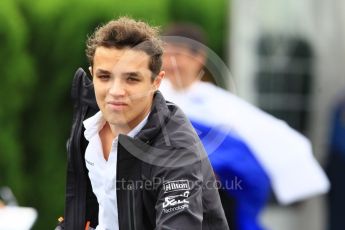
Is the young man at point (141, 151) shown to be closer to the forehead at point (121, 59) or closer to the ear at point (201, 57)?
the forehead at point (121, 59)

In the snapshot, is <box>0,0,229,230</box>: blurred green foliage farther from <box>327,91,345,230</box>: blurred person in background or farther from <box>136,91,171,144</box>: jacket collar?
<box>136,91,171,144</box>: jacket collar

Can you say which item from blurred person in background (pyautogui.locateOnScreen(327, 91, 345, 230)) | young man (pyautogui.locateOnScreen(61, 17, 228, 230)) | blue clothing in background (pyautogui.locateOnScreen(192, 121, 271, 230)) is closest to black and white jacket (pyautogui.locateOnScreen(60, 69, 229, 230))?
young man (pyautogui.locateOnScreen(61, 17, 228, 230))

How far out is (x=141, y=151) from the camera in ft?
10.5

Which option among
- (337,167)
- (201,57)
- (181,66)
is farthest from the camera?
(337,167)

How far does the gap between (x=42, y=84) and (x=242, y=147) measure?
2.80 m

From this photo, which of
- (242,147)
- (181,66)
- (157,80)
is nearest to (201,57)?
(181,66)

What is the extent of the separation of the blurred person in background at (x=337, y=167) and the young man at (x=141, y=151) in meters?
5.52

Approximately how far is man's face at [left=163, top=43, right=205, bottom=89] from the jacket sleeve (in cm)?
187

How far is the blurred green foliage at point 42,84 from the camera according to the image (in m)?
7.40

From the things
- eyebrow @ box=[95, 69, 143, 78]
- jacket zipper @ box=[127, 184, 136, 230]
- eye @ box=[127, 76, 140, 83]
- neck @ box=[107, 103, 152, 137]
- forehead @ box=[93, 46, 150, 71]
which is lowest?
jacket zipper @ box=[127, 184, 136, 230]

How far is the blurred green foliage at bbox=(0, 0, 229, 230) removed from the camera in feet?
24.3

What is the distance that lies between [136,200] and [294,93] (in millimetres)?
6099

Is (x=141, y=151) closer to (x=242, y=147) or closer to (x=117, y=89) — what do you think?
(x=117, y=89)

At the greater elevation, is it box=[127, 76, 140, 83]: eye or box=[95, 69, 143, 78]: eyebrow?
box=[95, 69, 143, 78]: eyebrow
